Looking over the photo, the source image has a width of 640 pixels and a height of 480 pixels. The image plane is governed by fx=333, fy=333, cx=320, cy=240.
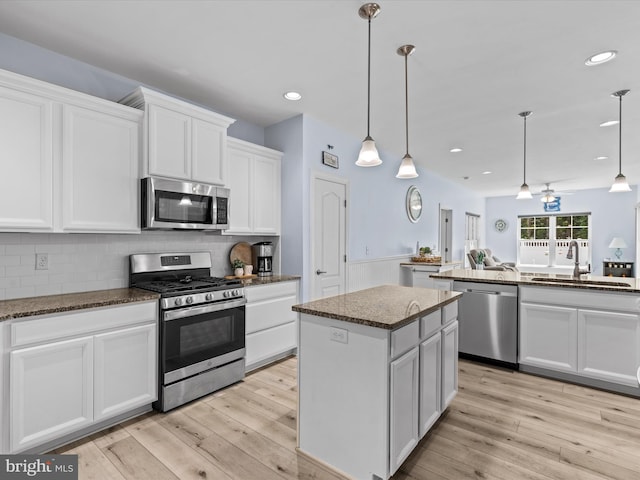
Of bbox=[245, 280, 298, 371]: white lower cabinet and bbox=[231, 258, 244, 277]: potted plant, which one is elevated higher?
bbox=[231, 258, 244, 277]: potted plant

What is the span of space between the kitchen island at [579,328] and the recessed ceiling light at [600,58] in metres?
1.82

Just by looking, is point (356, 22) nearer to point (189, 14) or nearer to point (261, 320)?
point (189, 14)

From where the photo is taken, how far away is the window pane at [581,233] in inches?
364

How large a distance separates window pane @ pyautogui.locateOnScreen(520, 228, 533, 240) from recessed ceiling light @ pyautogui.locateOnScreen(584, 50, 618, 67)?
28.6 feet

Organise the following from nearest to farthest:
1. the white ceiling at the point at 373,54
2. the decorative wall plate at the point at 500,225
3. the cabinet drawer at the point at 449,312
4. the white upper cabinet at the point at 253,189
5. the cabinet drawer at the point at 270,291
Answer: the white ceiling at the point at 373,54 → the cabinet drawer at the point at 449,312 → the cabinet drawer at the point at 270,291 → the white upper cabinet at the point at 253,189 → the decorative wall plate at the point at 500,225

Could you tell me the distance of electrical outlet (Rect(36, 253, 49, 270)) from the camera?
2424mm

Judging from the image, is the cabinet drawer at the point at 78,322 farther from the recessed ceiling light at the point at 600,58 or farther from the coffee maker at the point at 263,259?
the recessed ceiling light at the point at 600,58

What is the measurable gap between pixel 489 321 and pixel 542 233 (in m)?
8.30

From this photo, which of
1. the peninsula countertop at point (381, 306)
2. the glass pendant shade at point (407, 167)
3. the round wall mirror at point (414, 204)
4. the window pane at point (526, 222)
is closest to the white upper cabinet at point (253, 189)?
the peninsula countertop at point (381, 306)

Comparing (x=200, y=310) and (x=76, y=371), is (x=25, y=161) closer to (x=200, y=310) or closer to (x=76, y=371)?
(x=76, y=371)

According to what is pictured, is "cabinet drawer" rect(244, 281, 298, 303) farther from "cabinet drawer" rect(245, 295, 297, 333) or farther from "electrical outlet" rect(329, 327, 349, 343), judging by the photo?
"electrical outlet" rect(329, 327, 349, 343)

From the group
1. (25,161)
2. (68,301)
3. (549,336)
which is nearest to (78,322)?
(68,301)

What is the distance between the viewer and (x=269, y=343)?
3.41m

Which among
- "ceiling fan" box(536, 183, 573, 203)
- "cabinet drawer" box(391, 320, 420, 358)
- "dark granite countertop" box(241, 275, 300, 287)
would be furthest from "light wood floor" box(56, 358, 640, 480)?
"ceiling fan" box(536, 183, 573, 203)
